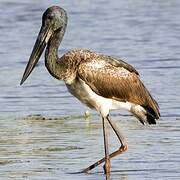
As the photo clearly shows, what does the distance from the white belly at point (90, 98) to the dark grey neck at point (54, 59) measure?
195 millimetres

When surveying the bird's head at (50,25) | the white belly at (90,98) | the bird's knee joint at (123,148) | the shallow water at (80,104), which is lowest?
the shallow water at (80,104)

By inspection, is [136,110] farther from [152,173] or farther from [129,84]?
[152,173]

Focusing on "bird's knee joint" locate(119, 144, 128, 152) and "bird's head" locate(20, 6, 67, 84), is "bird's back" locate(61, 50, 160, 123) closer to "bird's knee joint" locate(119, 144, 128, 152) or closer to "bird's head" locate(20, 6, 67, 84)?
"bird's head" locate(20, 6, 67, 84)

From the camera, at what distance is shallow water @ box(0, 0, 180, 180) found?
40.2 ft

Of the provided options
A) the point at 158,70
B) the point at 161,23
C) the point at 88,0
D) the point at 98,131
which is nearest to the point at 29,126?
the point at 98,131

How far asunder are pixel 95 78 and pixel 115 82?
1.40 ft

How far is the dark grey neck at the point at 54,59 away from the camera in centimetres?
1228

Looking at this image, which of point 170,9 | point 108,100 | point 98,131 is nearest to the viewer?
point 108,100

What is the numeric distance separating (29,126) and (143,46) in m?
6.69

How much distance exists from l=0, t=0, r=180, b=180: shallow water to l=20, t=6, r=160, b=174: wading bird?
0.42 metres

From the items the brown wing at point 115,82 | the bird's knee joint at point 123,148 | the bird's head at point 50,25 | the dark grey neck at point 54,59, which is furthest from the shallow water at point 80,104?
the bird's head at point 50,25

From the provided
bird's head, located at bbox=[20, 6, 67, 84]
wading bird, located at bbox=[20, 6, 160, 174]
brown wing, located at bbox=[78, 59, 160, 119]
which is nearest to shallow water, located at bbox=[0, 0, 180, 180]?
wading bird, located at bbox=[20, 6, 160, 174]

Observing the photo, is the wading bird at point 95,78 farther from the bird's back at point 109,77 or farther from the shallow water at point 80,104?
the shallow water at point 80,104

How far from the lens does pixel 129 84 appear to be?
12.9 m
